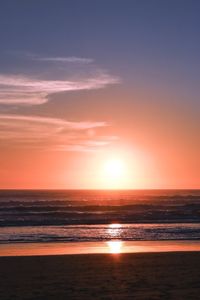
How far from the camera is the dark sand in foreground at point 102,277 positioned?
11.1 m

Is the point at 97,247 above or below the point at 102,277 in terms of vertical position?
above

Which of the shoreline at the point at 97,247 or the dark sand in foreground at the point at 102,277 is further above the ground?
the shoreline at the point at 97,247

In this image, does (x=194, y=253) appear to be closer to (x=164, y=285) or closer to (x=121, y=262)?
(x=121, y=262)

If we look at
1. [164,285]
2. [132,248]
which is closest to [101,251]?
[132,248]

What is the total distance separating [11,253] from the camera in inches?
754

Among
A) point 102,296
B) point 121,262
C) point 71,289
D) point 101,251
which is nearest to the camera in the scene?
point 102,296

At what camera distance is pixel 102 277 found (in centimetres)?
1331

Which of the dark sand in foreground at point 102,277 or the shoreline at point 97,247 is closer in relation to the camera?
the dark sand in foreground at point 102,277

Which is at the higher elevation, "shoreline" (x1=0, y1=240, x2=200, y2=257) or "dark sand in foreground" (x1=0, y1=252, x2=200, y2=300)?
"shoreline" (x1=0, y1=240, x2=200, y2=257)

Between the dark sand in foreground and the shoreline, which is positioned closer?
the dark sand in foreground

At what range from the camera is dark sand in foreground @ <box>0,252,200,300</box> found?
11.1 m

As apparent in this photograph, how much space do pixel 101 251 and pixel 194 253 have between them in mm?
3764

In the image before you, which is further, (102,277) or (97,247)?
(97,247)

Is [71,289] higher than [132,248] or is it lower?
lower
